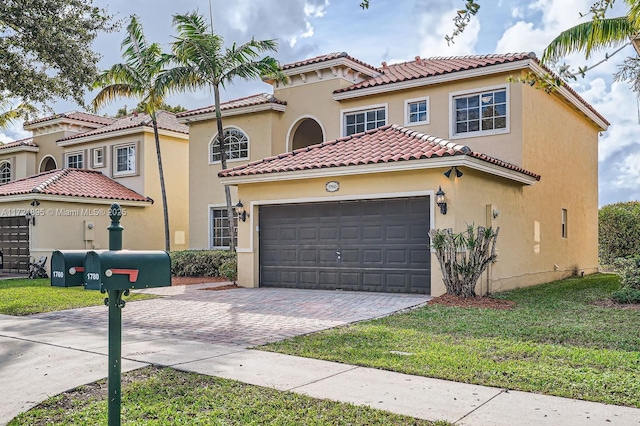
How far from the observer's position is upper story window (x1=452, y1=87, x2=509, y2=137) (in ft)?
54.6

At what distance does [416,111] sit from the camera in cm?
1842

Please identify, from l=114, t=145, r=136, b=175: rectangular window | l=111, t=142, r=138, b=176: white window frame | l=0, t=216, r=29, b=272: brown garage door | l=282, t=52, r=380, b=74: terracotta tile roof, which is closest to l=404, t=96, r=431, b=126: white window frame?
l=282, t=52, r=380, b=74: terracotta tile roof

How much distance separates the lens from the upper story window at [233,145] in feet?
71.7

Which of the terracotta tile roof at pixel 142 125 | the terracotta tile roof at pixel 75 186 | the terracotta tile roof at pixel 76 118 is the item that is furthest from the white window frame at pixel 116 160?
the terracotta tile roof at pixel 76 118

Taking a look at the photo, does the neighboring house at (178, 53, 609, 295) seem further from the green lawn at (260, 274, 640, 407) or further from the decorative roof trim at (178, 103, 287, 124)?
the green lawn at (260, 274, 640, 407)

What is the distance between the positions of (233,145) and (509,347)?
16.3 meters

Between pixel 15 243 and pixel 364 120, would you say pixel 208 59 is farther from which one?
pixel 15 243

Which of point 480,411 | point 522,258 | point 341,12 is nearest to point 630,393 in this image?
point 480,411

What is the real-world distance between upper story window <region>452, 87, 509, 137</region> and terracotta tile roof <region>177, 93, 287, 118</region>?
649 cm

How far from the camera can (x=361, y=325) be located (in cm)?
949

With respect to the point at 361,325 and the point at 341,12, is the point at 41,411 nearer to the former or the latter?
the point at 341,12

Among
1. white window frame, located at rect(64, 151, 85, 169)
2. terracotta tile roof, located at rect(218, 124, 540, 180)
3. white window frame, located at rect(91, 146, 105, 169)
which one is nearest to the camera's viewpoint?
terracotta tile roof, located at rect(218, 124, 540, 180)

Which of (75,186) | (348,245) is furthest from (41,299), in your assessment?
(75,186)

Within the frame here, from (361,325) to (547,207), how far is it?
11615 millimetres
